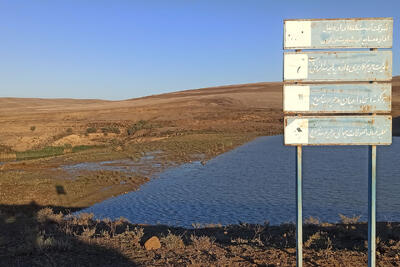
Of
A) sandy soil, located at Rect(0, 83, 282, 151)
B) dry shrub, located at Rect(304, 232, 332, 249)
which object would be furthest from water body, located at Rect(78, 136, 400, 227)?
sandy soil, located at Rect(0, 83, 282, 151)

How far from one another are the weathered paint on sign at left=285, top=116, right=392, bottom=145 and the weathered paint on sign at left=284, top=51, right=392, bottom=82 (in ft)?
1.69

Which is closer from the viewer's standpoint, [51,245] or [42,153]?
[51,245]

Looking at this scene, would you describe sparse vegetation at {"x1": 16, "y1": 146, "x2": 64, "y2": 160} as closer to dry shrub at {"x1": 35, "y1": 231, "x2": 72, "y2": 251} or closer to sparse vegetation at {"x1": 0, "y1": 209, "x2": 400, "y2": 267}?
sparse vegetation at {"x1": 0, "y1": 209, "x2": 400, "y2": 267}

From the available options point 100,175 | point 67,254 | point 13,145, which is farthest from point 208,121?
point 67,254

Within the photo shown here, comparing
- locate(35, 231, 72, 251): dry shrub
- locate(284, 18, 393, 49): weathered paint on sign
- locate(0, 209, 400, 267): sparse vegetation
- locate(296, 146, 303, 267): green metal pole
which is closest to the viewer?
locate(284, 18, 393, 49): weathered paint on sign

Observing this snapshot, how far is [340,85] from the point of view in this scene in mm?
4605

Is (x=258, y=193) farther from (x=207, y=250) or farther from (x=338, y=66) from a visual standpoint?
(x=338, y=66)

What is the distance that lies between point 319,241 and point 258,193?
25.9 ft

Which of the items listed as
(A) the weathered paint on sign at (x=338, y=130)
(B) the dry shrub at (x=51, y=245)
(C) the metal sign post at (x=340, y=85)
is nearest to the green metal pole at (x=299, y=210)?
(C) the metal sign post at (x=340, y=85)

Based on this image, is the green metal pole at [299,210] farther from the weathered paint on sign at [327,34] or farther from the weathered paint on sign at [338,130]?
the weathered paint on sign at [327,34]

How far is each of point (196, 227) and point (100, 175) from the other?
34.8 feet

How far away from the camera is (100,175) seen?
1866cm

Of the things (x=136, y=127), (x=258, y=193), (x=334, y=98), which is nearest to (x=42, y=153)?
(x=136, y=127)

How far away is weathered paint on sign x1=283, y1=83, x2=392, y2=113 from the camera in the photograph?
4676 mm
